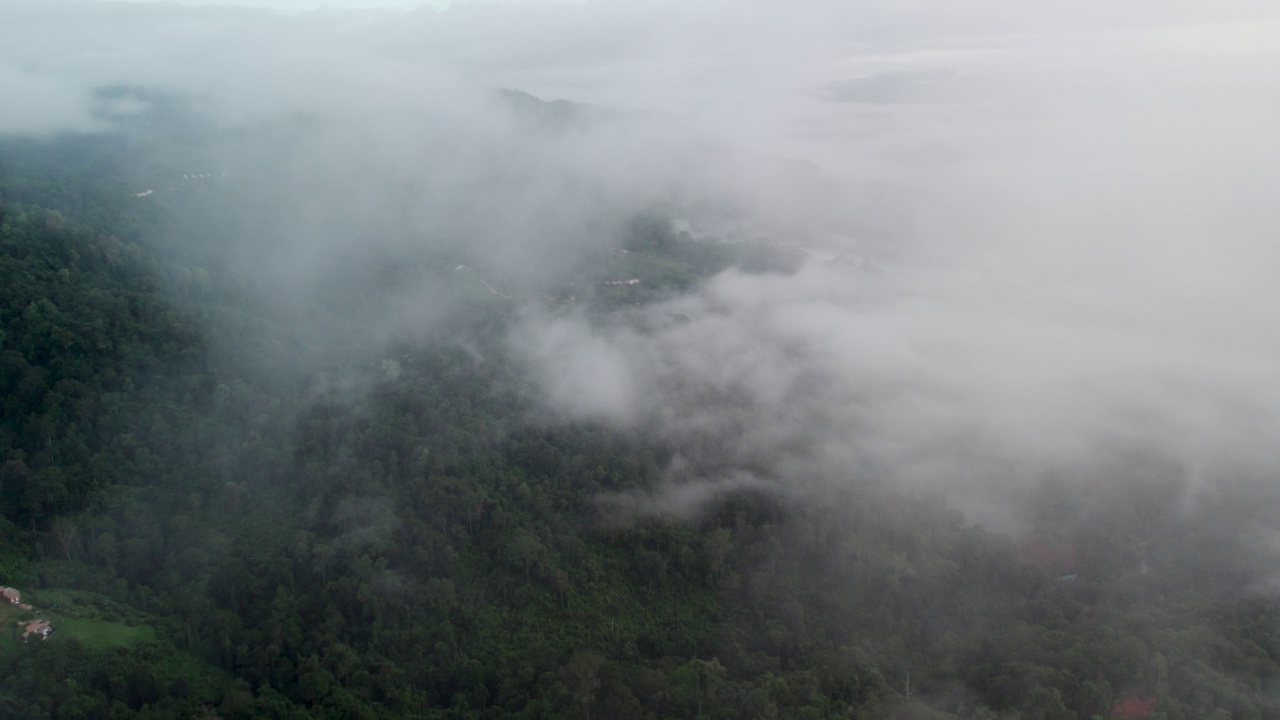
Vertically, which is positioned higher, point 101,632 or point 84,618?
point 84,618

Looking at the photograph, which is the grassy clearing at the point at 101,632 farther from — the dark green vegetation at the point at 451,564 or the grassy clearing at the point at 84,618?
the dark green vegetation at the point at 451,564

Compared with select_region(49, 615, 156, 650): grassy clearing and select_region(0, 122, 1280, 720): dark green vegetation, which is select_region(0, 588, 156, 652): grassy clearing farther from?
select_region(0, 122, 1280, 720): dark green vegetation

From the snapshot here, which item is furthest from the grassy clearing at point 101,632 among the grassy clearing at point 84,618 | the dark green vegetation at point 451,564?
the dark green vegetation at point 451,564

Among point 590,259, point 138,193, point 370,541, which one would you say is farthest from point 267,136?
point 370,541

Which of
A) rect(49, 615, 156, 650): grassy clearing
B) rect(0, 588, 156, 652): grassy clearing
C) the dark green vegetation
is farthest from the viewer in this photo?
rect(49, 615, 156, 650): grassy clearing

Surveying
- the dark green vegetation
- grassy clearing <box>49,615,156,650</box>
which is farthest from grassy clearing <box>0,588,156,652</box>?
the dark green vegetation

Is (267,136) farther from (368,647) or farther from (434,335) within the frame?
(368,647)

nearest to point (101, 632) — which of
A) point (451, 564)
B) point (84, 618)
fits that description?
point (84, 618)

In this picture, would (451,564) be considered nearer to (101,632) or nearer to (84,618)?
(101,632)
